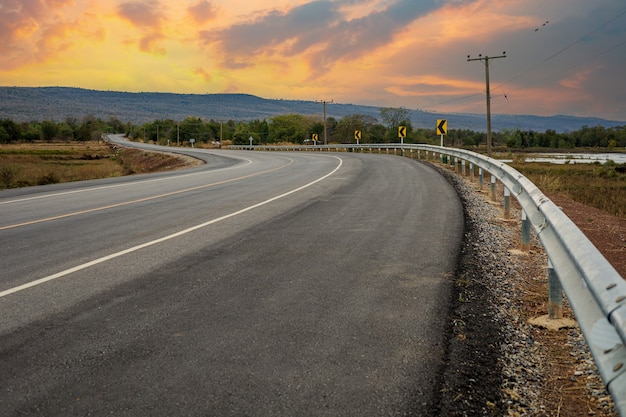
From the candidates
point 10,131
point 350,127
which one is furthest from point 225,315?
point 10,131

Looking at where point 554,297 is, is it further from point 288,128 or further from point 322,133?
point 288,128

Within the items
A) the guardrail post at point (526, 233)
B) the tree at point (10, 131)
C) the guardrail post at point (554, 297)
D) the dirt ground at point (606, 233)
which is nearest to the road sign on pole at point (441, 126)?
the dirt ground at point (606, 233)

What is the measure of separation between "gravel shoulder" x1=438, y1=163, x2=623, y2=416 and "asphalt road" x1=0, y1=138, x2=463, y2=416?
19 cm

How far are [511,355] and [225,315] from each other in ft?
7.94

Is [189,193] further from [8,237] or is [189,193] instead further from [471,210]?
[471,210]

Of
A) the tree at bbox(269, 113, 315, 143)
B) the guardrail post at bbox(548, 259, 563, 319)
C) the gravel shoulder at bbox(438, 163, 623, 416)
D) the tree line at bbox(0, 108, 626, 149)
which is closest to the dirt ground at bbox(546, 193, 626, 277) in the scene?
the gravel shoulder at bbox(438, 163, 623, 416)

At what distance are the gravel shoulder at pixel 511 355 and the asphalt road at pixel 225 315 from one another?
0.62ft

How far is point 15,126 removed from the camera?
15875 cm

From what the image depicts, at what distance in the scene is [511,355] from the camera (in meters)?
4.00

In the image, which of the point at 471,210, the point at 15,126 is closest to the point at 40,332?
the point at 471,210

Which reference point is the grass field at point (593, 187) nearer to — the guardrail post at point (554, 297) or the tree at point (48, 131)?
the guardrail post at point (554, 297)

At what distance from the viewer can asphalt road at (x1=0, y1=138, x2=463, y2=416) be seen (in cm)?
332

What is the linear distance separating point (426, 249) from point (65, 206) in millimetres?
9428

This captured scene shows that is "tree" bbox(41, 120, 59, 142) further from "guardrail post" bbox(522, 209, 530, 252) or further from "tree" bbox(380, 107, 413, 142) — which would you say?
"guardrail post" bbox(522, 209, 530, 252)
